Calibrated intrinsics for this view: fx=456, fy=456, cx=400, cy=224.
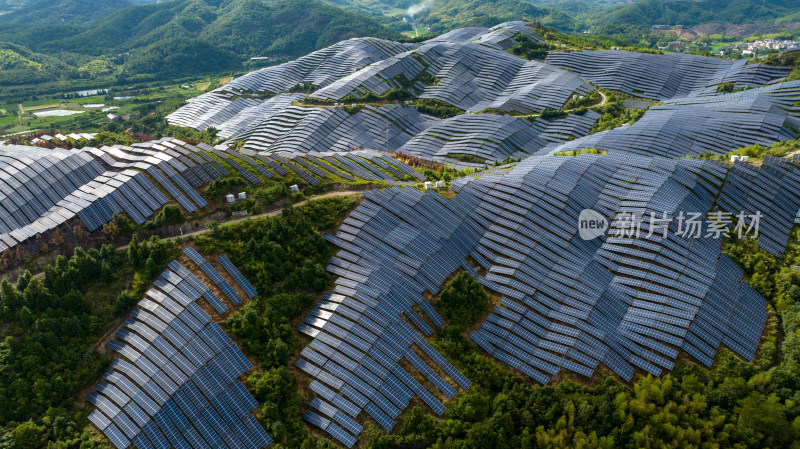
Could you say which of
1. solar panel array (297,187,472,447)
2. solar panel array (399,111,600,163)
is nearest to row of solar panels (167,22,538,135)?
solar panel array (399,111,600,163)

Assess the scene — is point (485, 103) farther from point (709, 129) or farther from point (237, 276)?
point (237, 276)

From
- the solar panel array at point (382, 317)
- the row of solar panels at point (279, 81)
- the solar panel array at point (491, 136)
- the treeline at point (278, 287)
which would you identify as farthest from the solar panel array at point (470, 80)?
the treeline at point (278, 287)

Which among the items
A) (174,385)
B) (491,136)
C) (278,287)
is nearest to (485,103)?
(491,136)

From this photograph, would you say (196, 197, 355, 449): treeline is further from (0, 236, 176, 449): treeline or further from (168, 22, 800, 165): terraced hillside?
(168, 22, 800, 165): terraced hillside

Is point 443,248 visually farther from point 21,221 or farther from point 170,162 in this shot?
point 21,221

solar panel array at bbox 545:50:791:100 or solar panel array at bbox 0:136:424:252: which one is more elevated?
solar panel array at bbox 545:50:791:100

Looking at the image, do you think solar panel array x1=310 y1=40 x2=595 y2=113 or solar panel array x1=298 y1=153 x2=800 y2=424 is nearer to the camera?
solar panel array x1=298 y1=153 x2=800 y2=424
